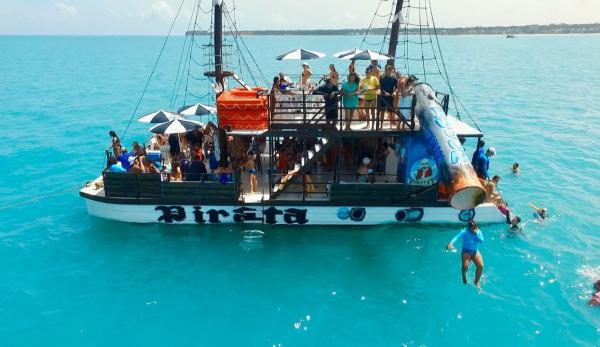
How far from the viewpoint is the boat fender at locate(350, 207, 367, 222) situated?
51.3 feet

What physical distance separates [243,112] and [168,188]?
3.97 metres

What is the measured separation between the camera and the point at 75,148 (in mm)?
29484

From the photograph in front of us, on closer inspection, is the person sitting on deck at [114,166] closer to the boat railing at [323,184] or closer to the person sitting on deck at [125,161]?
the person sitting on deck at [125,161]

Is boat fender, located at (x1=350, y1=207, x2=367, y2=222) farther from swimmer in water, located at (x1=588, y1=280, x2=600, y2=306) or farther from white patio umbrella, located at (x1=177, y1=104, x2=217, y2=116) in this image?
white patio umbrella, located at (x1=177, y1=104, x2=217, y2=116)

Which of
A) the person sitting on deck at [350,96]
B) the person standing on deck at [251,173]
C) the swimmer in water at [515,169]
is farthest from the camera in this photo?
the swimmer in water at [515,169]

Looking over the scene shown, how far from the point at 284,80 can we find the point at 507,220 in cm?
1114

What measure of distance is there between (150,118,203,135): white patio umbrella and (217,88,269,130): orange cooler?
1.62 meters

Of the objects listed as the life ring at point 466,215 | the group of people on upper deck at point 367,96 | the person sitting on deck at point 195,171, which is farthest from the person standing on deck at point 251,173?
the life ring at point 466,215

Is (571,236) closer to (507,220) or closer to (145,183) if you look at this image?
(507,220)

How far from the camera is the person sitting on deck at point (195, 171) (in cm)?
1536

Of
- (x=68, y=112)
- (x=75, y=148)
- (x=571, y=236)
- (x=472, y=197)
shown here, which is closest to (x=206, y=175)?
(x=472, y=197)

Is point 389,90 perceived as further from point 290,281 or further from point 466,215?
point 290,281

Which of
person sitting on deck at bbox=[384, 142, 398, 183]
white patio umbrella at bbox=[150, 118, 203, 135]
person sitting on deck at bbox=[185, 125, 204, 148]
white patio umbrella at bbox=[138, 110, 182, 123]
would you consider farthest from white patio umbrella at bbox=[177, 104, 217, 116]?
person sitting on deck at bbox=[384, 142, 398, 183]

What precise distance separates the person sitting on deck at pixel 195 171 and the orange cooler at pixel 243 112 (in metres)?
1.67
